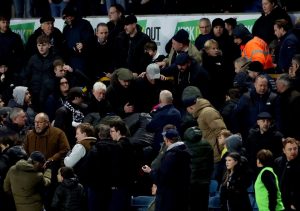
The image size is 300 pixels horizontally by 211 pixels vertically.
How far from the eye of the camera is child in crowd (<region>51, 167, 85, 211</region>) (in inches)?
800

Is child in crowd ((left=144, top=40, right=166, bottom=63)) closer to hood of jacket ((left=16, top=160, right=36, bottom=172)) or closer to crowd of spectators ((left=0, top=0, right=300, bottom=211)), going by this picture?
crowd of spectators ((left=0, top=0, right=300, bottom=211))

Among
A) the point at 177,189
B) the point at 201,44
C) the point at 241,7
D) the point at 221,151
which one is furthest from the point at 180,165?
the point at 241,7

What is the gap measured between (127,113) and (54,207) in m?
2.85

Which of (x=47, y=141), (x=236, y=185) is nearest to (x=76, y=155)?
(x=47, y=141)

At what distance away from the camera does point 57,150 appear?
21.8 m

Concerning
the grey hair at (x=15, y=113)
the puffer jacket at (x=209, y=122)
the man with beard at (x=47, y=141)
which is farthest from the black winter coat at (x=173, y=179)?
the grey hair at (x=15, y=113)

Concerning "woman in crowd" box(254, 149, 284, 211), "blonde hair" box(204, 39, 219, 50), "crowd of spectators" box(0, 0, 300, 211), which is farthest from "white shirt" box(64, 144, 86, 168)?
"blonde hair" box(204, 39, 219, 50)

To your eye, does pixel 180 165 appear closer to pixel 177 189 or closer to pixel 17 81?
pixel 177 189

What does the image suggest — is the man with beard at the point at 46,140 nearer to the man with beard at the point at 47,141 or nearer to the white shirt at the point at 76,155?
the man with beard at the point at 47,141

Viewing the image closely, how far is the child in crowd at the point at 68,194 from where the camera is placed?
66.6 ft

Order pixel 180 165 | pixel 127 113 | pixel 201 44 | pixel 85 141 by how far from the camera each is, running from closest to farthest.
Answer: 1. pixel 180 165
2. pixel 85 141
3. pixel 127 113
4. pixel 201 44

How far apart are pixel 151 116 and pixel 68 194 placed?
2.27 m

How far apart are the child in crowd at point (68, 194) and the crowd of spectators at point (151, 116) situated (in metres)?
0.02

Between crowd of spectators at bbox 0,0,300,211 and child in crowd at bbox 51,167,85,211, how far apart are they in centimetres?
2
